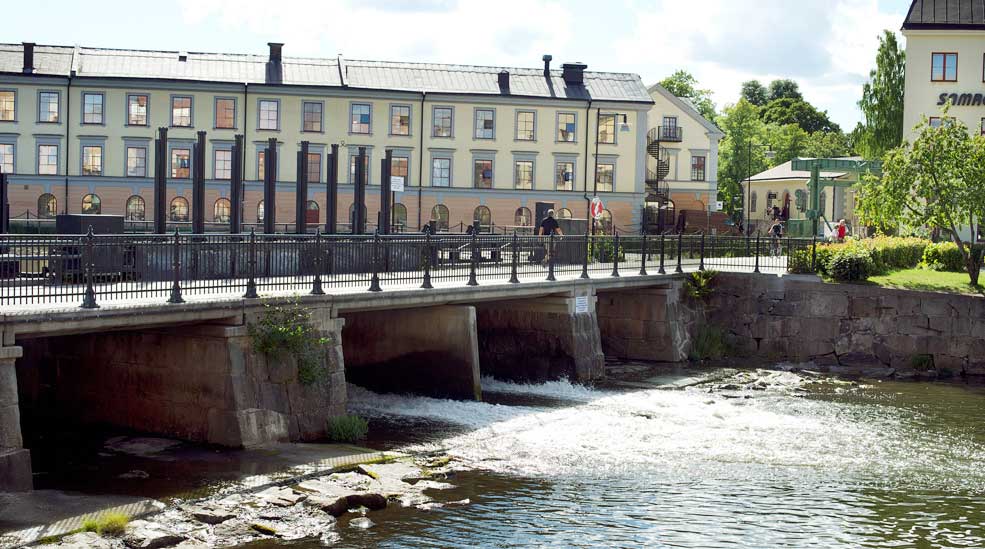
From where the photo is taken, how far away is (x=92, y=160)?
A: 60250 millimetres

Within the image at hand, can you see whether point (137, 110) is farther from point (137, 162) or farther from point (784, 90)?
point (784, 90)

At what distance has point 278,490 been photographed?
1459 cm

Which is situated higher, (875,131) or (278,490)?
(875,131)

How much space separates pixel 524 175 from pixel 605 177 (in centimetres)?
442

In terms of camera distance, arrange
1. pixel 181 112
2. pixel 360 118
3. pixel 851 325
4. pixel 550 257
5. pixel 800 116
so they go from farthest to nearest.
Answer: pixel 800 116
pixel 360 118
pixel 181 112
pixel 851 325
pixel 550 257

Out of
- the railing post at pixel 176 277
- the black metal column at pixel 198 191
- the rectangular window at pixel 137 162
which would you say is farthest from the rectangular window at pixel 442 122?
the railing post at pixel 176 277

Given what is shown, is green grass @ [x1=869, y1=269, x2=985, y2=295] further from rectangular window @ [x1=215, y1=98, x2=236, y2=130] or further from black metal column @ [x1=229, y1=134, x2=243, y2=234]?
rectangular window @ [x1=215, y1=98, x2=236, y2=130]

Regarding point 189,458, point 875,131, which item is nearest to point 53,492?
point 189,458

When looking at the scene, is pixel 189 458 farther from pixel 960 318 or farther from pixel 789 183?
pixel 789 183

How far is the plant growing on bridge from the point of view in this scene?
57.2ft

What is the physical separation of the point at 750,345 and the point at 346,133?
3458cm

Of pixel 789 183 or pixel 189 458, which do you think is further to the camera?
pixel 789 183

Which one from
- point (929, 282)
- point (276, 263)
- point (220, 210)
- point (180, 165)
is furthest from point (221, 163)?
point (276, 263)

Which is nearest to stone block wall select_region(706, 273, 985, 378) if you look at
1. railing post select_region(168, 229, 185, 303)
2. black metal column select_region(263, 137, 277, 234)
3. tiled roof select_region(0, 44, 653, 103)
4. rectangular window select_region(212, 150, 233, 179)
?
black metal column select_region(263, 137, 277, 234)
